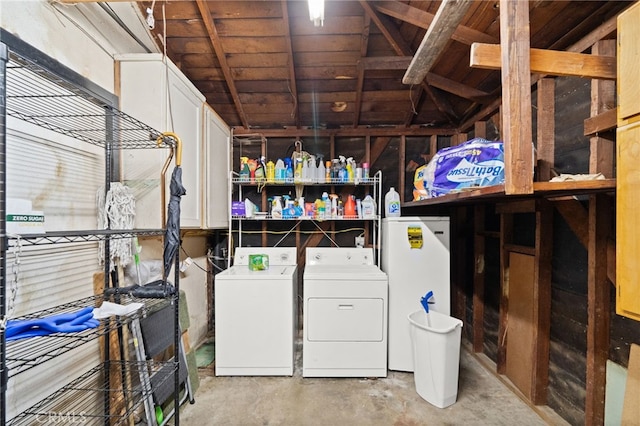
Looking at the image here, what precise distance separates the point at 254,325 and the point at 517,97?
213cm

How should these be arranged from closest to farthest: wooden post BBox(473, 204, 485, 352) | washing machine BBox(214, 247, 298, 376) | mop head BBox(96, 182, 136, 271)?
mop head BBox(96, 182, 136, 271)
washing machine BBox(214, 247, 298, 376)
wooden post BBox(473, 204, 485, 352)

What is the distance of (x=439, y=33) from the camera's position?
1.37 meters

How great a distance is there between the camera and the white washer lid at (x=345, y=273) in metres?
2.22

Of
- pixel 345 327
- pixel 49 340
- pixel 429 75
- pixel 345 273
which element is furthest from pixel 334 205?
pixel 49 340

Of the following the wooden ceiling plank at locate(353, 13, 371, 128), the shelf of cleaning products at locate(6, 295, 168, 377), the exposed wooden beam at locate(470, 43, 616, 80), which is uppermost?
the wooden ceiling plank at locate(353, 13, 371, 128)

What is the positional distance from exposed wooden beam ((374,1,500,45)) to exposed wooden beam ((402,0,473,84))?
405 mm

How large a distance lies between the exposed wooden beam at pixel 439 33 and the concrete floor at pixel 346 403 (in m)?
2.17

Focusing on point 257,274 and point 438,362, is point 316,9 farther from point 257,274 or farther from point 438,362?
point 438,362

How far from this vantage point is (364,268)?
8.42ft

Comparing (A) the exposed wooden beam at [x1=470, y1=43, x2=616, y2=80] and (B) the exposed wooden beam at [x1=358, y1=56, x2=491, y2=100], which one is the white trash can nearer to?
(A) the exposed wooden beam at [x1=470, y1=43, x2=616, y2=80]

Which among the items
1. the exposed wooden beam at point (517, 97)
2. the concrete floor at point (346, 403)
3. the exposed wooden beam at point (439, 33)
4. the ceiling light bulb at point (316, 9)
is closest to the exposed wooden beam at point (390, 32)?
the exposed wooden beam at point (439, 33)

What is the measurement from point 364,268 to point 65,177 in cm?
215

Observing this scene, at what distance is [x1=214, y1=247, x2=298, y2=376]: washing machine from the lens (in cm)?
219

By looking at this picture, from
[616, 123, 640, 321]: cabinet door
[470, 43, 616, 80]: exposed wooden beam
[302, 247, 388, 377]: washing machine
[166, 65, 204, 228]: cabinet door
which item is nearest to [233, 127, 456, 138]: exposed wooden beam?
[166, 65, 204, 228]: cabinet door
